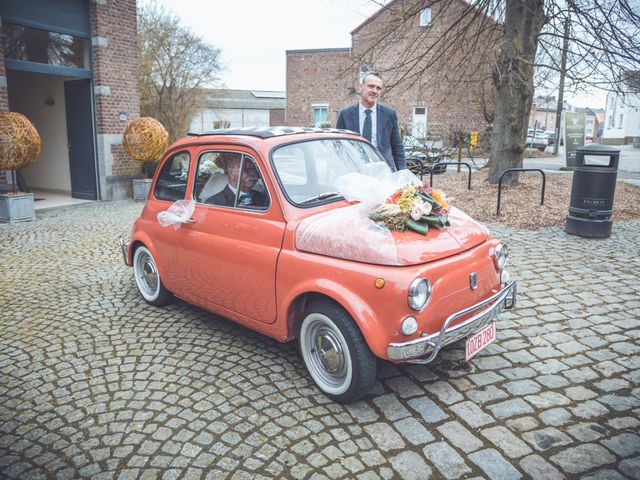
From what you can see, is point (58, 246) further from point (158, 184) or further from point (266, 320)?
point (266, 320)

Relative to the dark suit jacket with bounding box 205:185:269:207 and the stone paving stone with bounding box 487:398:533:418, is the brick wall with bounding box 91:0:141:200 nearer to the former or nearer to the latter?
the dark suit jacket with bounding box 205:185:269:207

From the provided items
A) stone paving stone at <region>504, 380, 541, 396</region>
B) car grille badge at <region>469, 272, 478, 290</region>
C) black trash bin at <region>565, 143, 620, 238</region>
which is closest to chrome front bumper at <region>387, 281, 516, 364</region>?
car grille badge at <region>469, 272, 478, 290</region>

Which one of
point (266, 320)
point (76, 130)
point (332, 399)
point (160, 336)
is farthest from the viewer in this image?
point (76, 130)

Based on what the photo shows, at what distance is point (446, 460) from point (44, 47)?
1263 centimetres

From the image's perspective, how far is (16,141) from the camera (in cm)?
948

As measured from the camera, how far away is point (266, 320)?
3729 mm

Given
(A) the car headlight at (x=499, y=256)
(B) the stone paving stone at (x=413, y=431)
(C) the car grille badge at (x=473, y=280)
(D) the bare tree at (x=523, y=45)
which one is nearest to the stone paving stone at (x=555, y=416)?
(B) the stone paving stone at (x=413, y=431)

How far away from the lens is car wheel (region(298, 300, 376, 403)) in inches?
122

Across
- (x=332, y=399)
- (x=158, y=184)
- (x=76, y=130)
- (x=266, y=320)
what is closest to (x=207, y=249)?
(x=266, y=320)

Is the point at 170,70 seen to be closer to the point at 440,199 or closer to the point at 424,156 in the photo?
the point at 424,156

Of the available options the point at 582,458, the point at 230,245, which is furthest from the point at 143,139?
the point at 582,458

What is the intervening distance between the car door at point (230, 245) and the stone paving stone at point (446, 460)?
145cm

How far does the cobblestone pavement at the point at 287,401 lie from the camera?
9.05ft

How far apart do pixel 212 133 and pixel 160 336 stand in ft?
6.39
